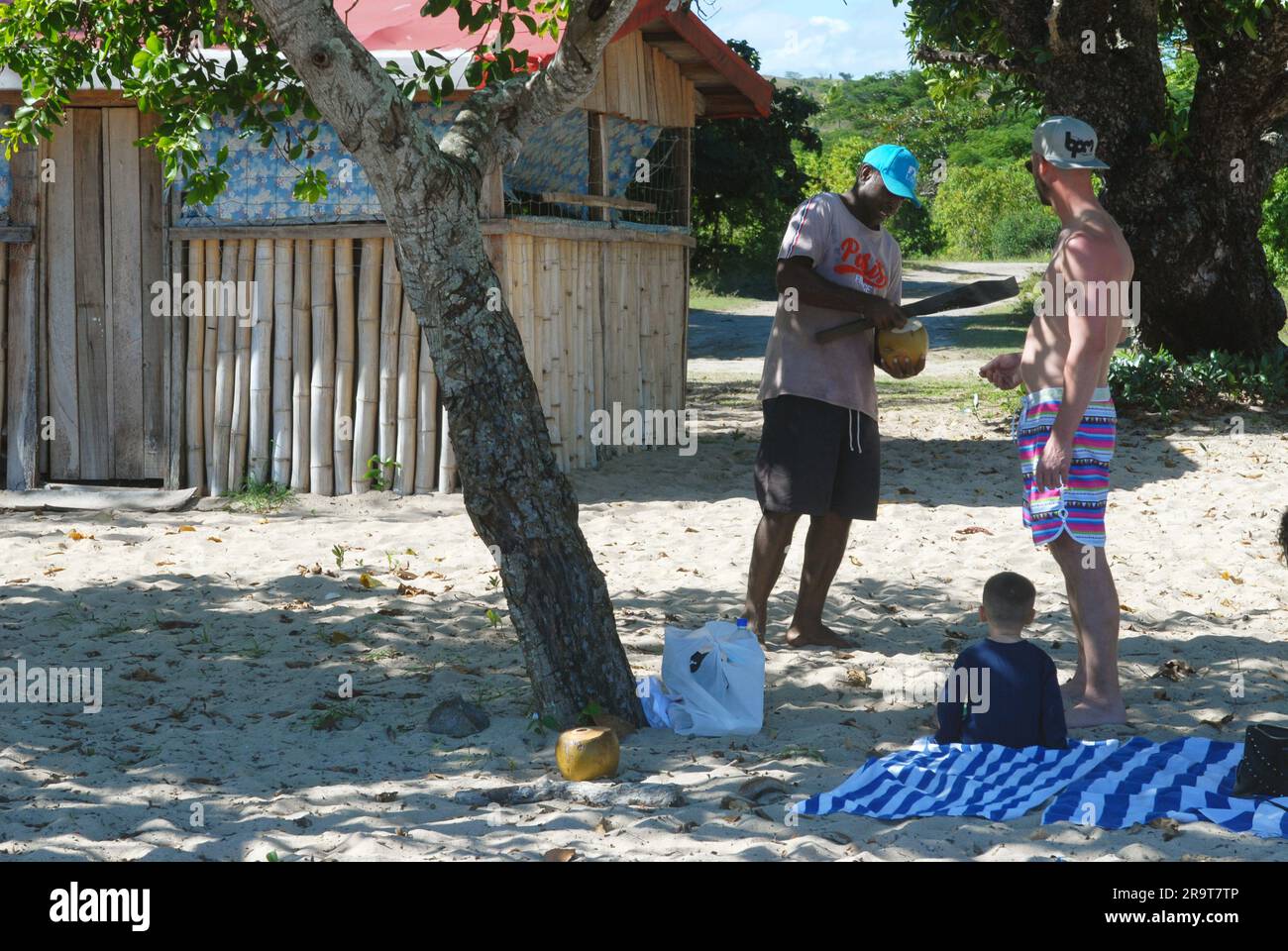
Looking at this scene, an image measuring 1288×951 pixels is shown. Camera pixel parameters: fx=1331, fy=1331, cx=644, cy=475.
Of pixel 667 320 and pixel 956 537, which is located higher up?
pixel 667 320

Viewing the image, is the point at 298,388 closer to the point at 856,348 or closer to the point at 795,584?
the point at 795,584

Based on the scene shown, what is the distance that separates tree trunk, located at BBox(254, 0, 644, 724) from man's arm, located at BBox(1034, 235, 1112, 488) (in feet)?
5.02

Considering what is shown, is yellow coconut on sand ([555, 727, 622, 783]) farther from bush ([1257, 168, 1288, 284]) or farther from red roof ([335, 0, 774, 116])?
bush ([1257, 168, 1288, 284])

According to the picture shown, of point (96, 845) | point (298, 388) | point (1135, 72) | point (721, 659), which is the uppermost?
point (1135, 72)

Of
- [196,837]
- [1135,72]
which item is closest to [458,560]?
[196,837]

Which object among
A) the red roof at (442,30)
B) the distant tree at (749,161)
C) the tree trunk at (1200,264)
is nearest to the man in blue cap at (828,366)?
the red roof at (442,30)

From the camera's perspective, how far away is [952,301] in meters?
4.83

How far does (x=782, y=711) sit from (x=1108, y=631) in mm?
1125

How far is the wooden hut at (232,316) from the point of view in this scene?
8.27 m

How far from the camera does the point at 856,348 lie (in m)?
5.16

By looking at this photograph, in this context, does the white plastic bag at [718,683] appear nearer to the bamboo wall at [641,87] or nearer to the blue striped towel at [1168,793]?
the blue striped towel at [1168,793]

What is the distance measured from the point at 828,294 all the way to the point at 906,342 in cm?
34

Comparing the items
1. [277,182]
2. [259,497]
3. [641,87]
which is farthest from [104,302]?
[641,87]

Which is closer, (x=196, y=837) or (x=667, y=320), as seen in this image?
(x=196, y=837)
